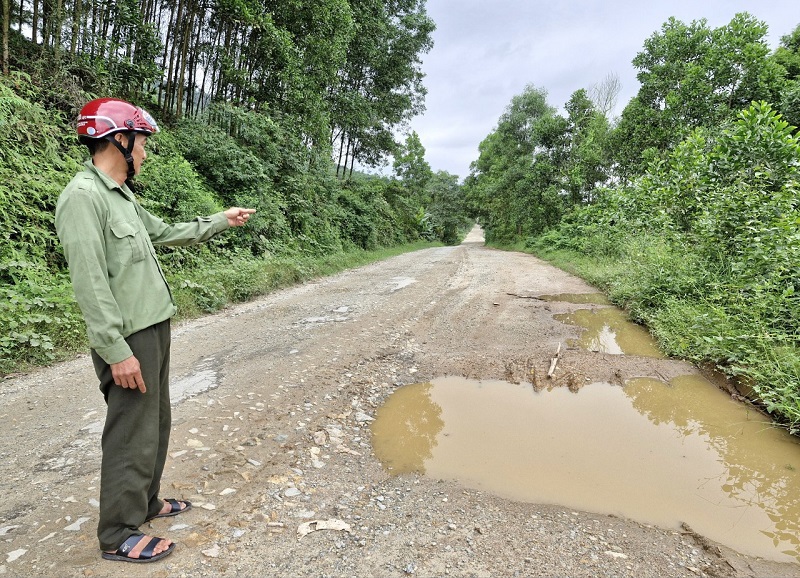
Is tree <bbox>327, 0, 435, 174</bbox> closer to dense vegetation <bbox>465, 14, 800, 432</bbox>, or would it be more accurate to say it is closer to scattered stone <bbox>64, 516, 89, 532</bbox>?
dense vegetation <bbox>465, 14, 800, 432</bbox>

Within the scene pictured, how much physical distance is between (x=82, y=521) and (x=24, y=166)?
5942 millimetres

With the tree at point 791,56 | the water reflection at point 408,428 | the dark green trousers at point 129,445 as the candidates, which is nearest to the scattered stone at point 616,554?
the water reflection at point 408,428

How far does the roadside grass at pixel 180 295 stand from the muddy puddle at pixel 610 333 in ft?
Result: 17.4

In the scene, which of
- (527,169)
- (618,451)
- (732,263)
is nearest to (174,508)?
(618,451)

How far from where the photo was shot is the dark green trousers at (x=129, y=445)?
1.77m

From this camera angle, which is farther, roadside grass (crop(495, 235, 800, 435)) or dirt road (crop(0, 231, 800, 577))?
roadside grass (crop(495, 235, 800, 435))

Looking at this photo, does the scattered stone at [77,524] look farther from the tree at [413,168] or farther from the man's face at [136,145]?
the tree at [413,168]

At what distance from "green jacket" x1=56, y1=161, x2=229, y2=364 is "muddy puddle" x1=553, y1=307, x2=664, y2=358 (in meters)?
4.62

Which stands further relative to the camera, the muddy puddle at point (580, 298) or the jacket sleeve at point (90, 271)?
the muddy puddle at point (580, 298)

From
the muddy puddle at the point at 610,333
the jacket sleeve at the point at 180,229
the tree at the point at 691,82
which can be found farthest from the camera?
the tree at the point at 691,82

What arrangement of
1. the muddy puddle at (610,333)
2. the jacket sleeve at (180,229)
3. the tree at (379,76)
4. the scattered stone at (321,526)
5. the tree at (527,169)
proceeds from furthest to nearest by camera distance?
the tree at (527,169) < the tree at (379,76) < the muddy puddle at (610,333) < the jacket sleeve at (180,229) < the scattered stone at (321,526)

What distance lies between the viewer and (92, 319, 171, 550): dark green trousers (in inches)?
69.6

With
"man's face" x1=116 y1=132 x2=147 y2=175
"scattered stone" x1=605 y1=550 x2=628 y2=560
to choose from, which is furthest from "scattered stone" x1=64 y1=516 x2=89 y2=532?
"scattered stone" x1=605 y1=550 x2=628 y2=560

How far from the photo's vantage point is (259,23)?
34.9 ft
